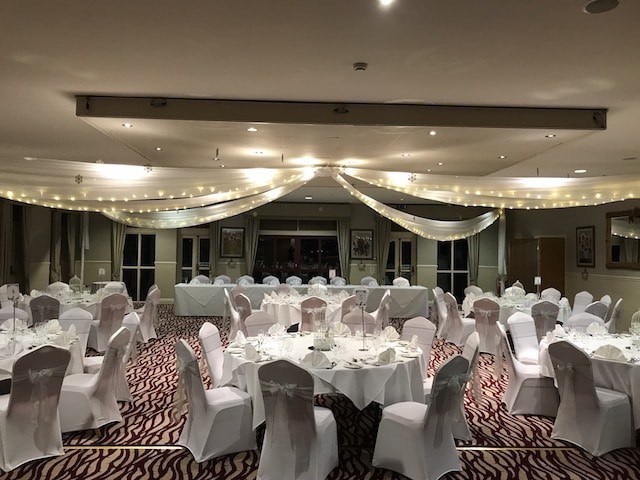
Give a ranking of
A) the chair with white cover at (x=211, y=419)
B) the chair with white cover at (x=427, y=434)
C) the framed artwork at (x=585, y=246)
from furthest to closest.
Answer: the framed artwork at (x=585, y=246), the chair with white cover at (x=211, y=419), the chair with white cover at (x=427, y=434)

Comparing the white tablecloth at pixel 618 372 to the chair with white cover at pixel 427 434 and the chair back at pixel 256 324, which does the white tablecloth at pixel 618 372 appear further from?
the chair back at pixel 256 324

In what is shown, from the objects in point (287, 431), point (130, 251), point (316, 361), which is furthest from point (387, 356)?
point (130, 251)

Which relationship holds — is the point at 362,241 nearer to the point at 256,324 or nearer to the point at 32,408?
the point at 256,324

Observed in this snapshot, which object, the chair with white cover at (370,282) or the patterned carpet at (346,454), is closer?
the patterned carpet at (346,454)

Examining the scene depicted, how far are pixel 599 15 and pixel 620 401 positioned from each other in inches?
126

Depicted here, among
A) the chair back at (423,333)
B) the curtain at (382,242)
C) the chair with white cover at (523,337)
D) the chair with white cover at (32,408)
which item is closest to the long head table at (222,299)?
the curtain at (382,242)

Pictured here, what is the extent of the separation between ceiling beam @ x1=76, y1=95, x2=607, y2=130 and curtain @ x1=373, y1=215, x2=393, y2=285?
11.0 meters

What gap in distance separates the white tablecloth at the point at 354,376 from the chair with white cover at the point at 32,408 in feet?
4.74

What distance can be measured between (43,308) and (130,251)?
8850 mm

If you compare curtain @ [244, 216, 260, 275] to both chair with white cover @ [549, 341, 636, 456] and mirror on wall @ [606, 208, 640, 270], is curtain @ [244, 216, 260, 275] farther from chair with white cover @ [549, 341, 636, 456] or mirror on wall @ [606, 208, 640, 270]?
chair with white cover @ [549, 341, 636, 456]

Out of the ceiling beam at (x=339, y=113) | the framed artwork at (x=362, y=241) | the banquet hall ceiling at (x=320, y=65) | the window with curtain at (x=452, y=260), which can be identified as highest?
the banquet hall ceiling at (x=320, y=65)

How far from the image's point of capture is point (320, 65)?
4.50 metres

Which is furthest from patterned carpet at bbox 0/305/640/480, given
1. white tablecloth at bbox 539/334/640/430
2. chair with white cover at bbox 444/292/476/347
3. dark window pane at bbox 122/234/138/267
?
dark window pane at bbox 122/234/138/267

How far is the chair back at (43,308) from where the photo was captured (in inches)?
316
